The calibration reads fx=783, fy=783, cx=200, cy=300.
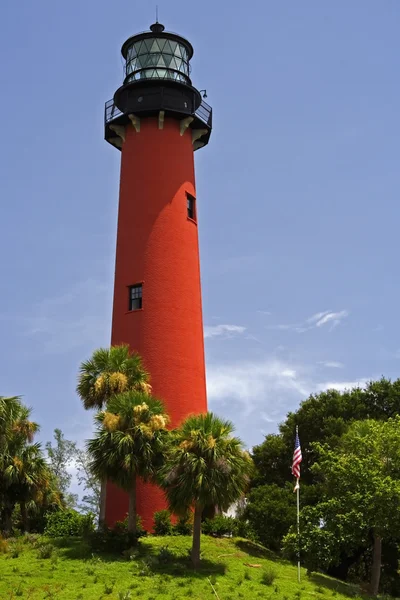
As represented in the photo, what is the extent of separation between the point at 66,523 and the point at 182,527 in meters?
5.10

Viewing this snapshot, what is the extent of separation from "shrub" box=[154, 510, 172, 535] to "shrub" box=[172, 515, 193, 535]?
30 cm

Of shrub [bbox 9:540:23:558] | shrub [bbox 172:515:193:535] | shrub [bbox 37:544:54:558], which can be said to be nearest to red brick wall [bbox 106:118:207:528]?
shrub [bbox 172:515:193:535]

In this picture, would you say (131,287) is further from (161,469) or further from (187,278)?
(161,469)

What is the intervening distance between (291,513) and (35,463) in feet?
37.6

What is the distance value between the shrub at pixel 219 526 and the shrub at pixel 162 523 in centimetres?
180

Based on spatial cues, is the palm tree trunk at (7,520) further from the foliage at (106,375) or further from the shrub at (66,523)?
the foliage at (106,375)

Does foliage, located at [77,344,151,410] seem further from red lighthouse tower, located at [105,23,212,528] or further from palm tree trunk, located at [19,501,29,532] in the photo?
palm tree trunk, located at [19,501,29,532]

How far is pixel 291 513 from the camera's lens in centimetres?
3472

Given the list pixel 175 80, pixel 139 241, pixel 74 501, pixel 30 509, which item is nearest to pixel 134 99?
pixel 175 80

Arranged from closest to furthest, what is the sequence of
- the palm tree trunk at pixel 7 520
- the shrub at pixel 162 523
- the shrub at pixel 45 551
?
1. the shrub at pixel 45 551
2. the shrub at pixel 162 523
3. the palm tree trunk at pixel 7 520

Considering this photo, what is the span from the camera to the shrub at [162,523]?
32.2m

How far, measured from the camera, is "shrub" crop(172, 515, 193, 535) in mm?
32469

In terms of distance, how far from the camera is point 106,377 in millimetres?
32500

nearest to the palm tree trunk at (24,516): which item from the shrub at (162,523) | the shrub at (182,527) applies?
the shrub at (162,523)
